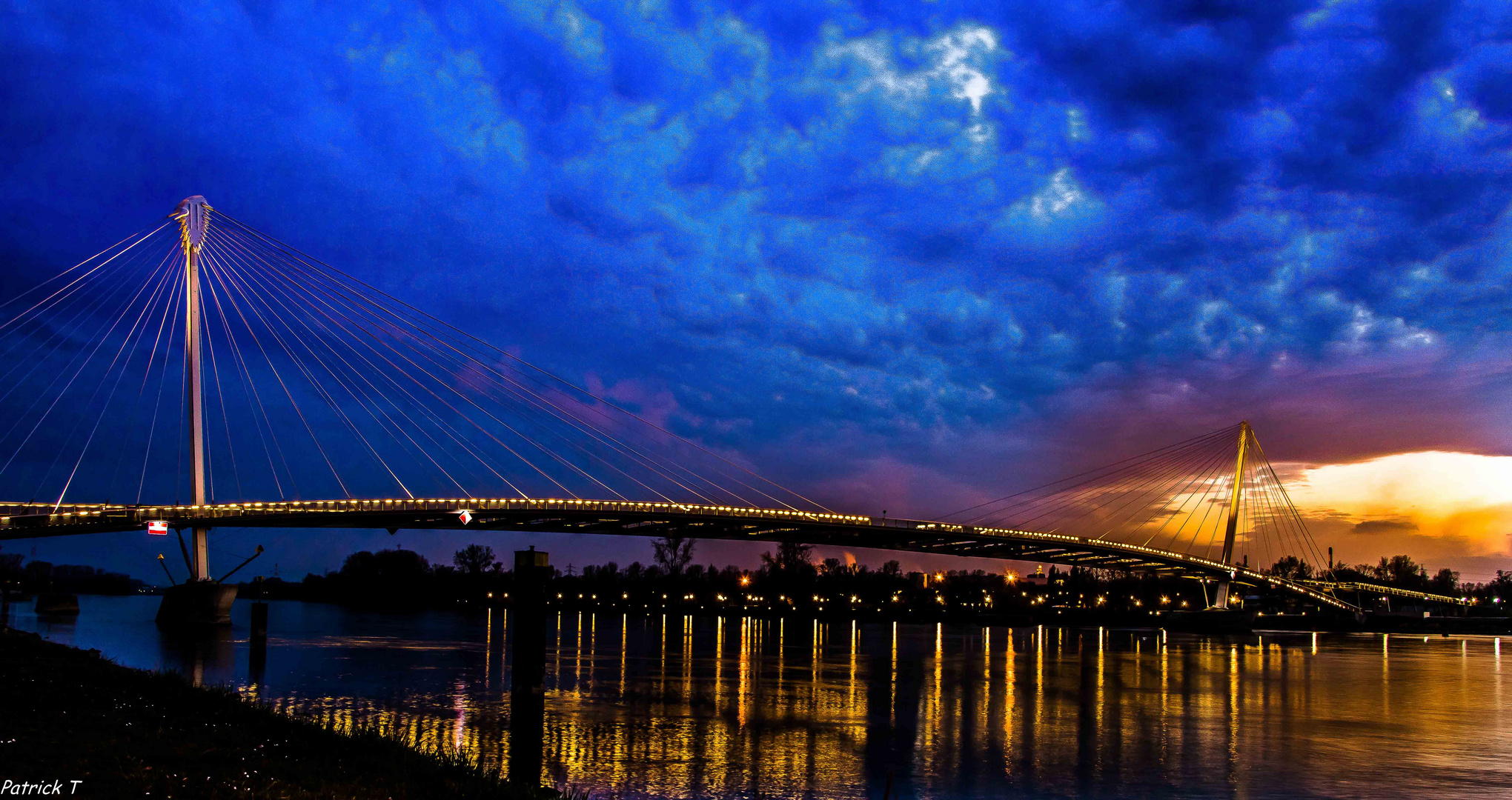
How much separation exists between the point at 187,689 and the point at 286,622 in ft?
227

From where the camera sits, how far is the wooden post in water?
70.0 feet

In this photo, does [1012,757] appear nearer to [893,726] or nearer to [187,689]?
[893,726]

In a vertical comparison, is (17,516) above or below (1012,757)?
above

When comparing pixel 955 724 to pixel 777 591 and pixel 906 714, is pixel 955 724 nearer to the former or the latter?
pixel 906 714

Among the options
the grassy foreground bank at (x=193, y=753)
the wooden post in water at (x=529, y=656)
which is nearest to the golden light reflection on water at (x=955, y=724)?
the wooden post in water at (x=529, y=656)

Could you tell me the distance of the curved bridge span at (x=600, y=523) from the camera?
5800 centimetres

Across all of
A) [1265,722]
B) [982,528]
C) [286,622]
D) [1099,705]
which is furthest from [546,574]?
[982,528]

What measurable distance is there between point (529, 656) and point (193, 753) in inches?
531

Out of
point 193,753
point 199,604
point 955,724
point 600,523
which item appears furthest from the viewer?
point 600,523

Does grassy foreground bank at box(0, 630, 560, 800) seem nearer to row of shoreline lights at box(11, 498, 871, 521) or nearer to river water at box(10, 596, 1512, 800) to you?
river water at box(10, 596, 1512, 800)

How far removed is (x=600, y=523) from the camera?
239 ft

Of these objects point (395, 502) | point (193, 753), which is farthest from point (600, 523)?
point (193, 753)

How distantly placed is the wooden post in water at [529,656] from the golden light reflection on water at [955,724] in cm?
47

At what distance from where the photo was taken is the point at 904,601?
547ft
